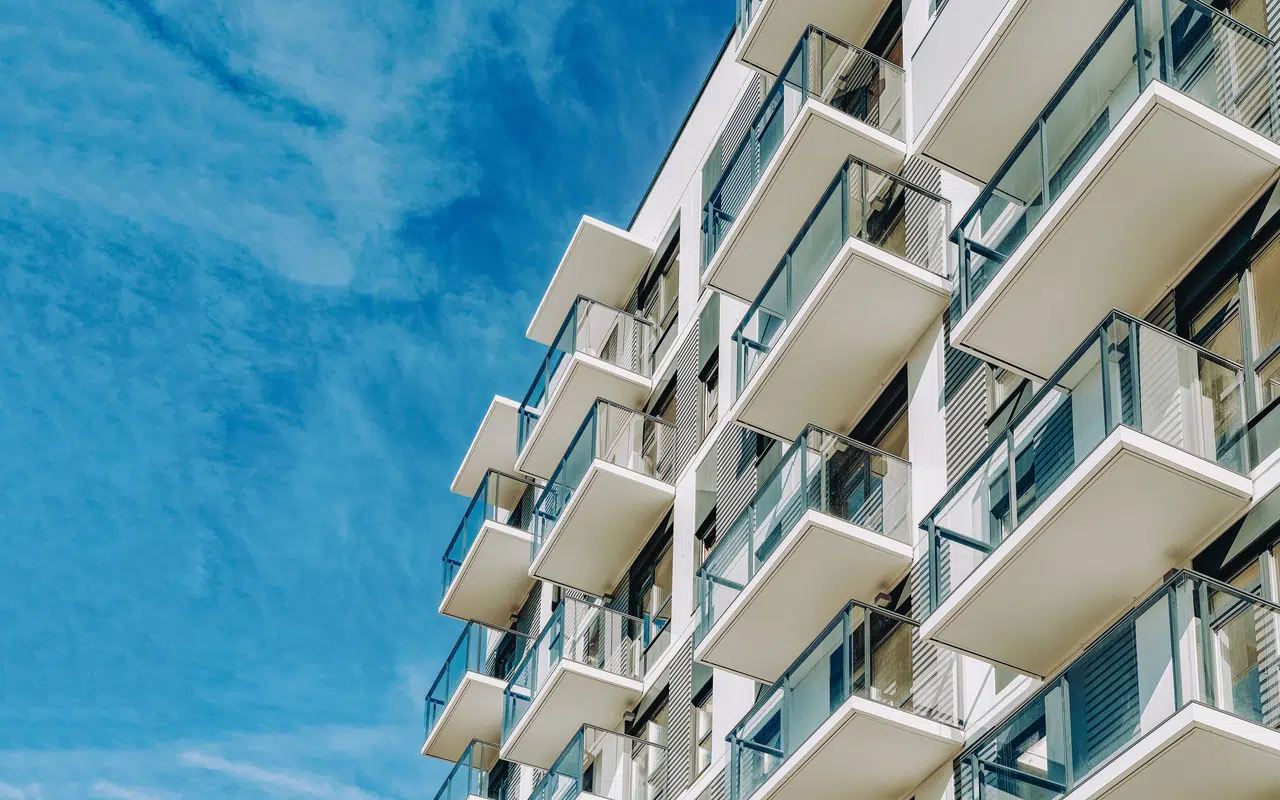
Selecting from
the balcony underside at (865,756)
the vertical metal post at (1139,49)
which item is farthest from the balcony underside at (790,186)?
the balcony underside at (865,756)

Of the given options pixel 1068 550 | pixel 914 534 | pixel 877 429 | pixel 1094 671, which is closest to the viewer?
pixel 1094 671

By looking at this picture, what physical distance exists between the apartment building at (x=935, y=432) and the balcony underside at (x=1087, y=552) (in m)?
0.03

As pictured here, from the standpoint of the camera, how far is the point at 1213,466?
14.5 m

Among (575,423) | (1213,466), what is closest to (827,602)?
(1213,466)

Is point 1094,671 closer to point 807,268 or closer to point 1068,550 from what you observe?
point 1068,550

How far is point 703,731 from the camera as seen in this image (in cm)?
2423

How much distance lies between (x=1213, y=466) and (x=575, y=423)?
1859 centimetres

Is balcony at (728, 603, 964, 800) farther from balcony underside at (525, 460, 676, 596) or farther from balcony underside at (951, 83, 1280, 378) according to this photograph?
balcony underside at (525, 460, 676, 596)

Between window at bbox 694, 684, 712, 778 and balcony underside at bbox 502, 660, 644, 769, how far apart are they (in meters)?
2.35

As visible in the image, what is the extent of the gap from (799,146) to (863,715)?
8.54 metres

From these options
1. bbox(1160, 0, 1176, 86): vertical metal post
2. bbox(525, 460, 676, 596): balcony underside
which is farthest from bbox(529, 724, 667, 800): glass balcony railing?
bbox(1160, 0, 1176, 86): vertical metal post

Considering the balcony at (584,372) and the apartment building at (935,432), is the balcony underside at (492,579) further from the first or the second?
the apartment building at (935,432)

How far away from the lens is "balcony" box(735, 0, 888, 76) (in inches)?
988

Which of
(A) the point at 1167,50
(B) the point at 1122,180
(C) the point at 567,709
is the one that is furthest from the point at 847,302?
(C) the point at 567,709
